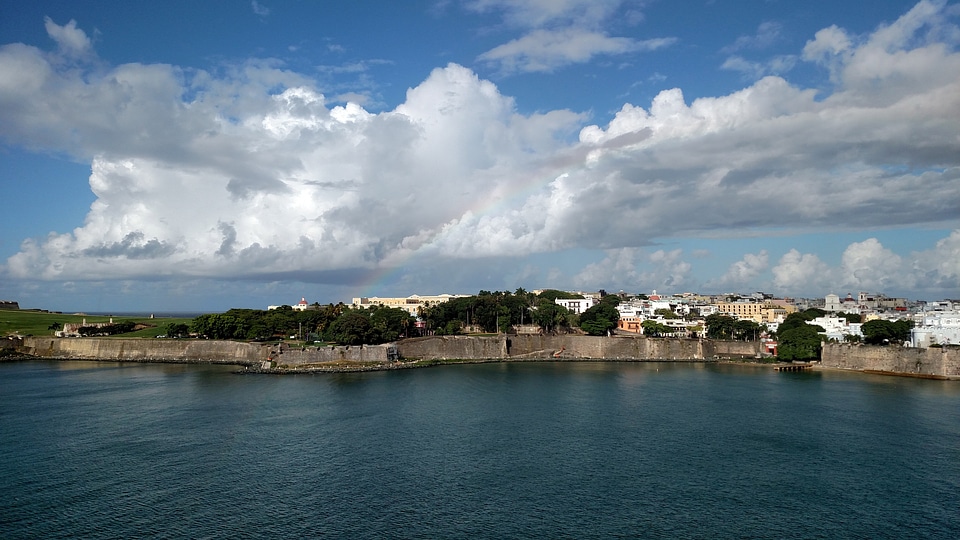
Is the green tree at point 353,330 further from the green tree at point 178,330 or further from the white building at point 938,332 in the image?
the white building at point 938,332

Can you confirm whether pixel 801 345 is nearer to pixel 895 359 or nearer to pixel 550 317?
pixel 895 359

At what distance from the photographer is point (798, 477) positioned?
2083 centimetres

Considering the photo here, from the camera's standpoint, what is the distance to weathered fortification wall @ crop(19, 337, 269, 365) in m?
56.1

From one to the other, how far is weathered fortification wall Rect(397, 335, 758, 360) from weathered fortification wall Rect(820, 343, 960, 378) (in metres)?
10.3

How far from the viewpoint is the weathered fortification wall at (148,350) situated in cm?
5608

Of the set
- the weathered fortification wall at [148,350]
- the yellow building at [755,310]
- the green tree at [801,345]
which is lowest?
the weathered fortification wall at [148,350]

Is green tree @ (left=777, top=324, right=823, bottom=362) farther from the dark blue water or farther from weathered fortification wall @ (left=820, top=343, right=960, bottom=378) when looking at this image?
the dark blue water

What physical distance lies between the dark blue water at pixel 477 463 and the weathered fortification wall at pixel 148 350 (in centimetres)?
1678

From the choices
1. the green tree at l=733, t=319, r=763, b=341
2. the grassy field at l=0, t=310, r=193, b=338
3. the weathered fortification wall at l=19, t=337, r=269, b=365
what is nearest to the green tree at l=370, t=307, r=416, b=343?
the weathered fortification wall at l=19, t=337, r=269, b=365

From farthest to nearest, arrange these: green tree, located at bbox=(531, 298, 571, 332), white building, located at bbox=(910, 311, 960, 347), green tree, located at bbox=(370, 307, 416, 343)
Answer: green tree, located at bbox=(531, 298, 571, 332), green tree, located at bbox=(370, 307, 416, 343), white building, located at bbox=(910, 311, 960, 347)

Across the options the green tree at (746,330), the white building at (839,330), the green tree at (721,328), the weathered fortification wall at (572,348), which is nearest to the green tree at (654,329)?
the green tree at (721,328)

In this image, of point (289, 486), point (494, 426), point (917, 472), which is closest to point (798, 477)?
point (917, 472)

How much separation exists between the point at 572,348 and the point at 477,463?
42157mm

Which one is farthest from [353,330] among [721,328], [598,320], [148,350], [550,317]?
[721,328]
